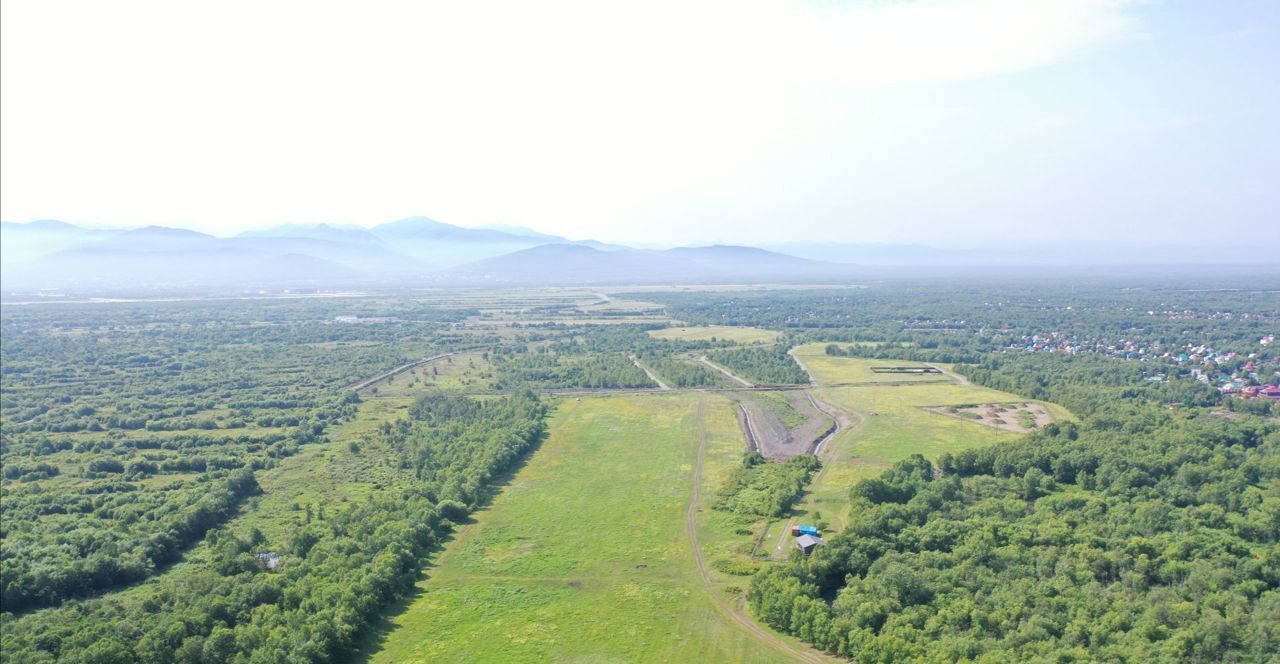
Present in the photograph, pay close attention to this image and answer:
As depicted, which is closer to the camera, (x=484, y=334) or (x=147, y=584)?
(x=147, y=584)

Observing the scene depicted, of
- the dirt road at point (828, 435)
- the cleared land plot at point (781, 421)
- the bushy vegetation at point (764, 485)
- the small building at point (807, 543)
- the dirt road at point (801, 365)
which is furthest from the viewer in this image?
the dirt road at point (801, 365)

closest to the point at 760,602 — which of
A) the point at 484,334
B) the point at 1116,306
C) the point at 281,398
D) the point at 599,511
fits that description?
the point at 599,511

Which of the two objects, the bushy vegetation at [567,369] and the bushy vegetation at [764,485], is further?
the bushy vegetation at [567,369]

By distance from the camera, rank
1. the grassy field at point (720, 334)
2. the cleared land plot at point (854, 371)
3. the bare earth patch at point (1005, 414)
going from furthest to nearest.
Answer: the grassy field at point (720, 334), the cleared land plot at point (854, 371), the bare earth patch at point (1005, 414)

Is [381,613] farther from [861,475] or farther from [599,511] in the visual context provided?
[861,475]

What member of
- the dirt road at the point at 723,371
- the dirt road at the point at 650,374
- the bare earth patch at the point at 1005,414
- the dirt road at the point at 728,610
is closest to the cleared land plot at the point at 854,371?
the dirt road at the point at 723,371

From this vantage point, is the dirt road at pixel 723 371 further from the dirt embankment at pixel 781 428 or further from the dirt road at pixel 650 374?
the dirt road at pixel 650 374
